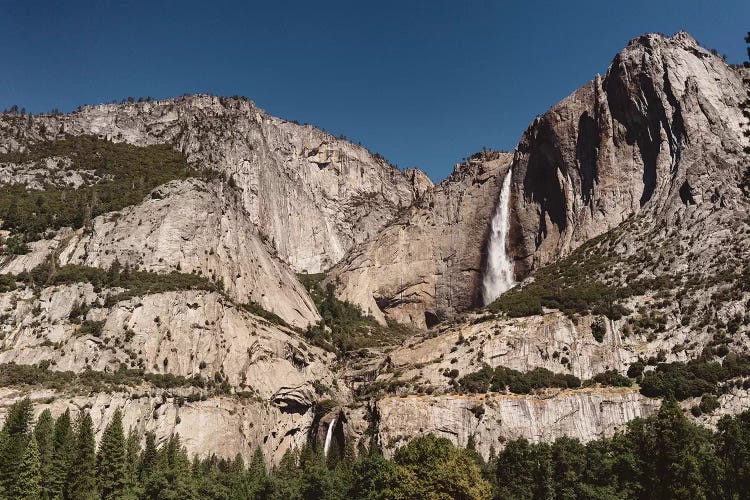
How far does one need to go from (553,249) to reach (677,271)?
33.9 m

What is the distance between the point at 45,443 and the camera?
74.2 m

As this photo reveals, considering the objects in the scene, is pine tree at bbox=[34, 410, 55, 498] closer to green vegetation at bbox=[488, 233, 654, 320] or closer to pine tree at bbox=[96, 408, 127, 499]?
pine tree at bbox=[96, 408, 127, 499]

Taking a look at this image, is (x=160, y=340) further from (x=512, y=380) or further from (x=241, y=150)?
(x=241, y=150)

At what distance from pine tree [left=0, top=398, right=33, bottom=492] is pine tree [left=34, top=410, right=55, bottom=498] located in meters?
1.27

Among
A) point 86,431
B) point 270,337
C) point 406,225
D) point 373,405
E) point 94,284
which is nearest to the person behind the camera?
point 86,431

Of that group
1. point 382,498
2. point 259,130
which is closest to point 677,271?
point 382,498

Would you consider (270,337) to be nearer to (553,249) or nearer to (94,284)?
(94,284)

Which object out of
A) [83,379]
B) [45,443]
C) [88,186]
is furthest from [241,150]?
[45,443]

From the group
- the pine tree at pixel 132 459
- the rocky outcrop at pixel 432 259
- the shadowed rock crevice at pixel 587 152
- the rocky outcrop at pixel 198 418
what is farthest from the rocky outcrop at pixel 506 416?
the rocky outcrop at pixel 432 259

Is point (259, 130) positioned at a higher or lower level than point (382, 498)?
higher

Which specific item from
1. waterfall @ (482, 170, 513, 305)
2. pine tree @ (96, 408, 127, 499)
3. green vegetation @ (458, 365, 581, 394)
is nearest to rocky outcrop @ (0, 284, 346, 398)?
pine tree @ (96, 408, 127, 499)

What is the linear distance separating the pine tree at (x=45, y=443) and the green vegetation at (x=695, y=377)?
64.9 metres

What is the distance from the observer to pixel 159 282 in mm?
107438

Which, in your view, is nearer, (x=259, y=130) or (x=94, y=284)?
(x=94, y=284)
